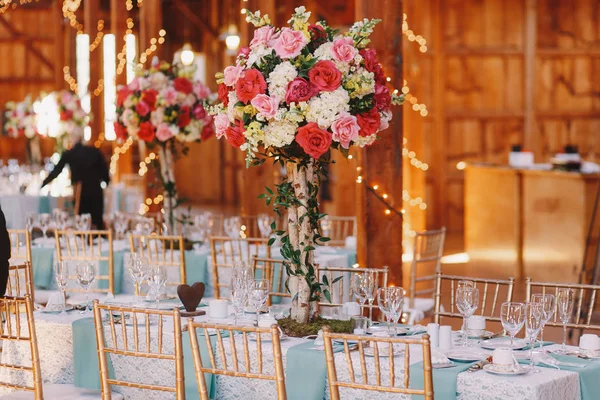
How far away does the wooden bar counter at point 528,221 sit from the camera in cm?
967

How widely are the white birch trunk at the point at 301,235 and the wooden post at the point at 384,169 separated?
6.92 feet

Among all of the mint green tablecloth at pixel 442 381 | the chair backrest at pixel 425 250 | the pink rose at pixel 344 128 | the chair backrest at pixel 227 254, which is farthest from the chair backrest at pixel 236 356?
the chair backrest at pixel 425 250

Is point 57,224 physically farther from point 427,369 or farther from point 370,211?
point 427,369

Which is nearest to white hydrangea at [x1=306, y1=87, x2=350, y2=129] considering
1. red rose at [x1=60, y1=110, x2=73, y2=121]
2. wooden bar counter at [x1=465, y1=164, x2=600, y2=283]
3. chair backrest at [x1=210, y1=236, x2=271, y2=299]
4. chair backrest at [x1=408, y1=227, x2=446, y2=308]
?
chair backrest at [x1=210, y1=236, x2=271, y2=299]

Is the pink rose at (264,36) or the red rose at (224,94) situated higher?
the pink rose at (264,36)

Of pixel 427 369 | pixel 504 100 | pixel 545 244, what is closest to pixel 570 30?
pixel 504 100

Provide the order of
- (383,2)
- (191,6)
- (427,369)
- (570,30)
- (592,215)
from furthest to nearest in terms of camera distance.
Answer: (191,6) < (570,30) < (592,215) < (383,2) < (427,369)

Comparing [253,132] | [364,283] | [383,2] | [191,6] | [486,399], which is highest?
[191,6]

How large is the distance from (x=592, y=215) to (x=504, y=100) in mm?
4793

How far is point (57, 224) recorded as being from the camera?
7.78 meters

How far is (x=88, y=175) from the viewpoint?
10133 mm

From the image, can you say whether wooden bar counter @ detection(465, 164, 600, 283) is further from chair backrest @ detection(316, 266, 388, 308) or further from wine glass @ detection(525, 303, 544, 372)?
wine glass @ detection(525, 303, 544, 372)

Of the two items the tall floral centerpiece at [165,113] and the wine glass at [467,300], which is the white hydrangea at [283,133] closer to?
the wine glass at [467,300]

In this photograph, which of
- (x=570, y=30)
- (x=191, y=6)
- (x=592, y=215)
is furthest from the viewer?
(x=191, y=6)
